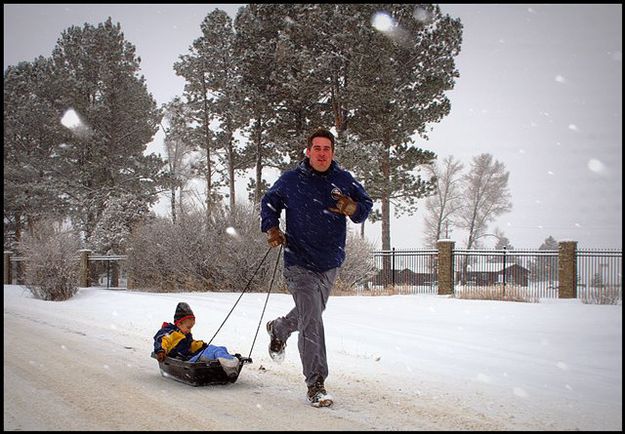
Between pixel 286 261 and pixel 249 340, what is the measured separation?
3.66 m

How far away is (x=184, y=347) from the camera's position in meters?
5.52

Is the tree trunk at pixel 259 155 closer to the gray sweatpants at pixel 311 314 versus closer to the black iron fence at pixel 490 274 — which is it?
the black iron fence at pixel 490 274

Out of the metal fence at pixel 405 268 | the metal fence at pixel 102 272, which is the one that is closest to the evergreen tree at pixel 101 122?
the metal fence at pixel 102 272

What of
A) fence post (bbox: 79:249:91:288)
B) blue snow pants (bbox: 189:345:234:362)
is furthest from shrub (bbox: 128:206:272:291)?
blue snow pants (bbox: 189:345:234:362)

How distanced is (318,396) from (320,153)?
2.05 m

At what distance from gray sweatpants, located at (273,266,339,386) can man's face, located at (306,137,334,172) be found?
929mm

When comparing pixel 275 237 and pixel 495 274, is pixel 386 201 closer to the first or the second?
pixel 495 274

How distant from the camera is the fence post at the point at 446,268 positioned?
18344 millimetres

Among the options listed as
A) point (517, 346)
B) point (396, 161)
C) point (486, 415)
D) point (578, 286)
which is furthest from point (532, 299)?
point (396, 161)

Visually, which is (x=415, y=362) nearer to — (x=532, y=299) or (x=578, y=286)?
(x=532, y=299)

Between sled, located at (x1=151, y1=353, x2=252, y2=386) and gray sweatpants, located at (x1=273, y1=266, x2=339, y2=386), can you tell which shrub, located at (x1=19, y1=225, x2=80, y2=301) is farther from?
gray sweatpants, located at (x1=273, y1=266, x2=339, y2=386)

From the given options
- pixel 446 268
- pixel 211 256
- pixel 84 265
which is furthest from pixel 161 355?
pixel 84 265

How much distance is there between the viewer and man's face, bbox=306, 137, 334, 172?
4.77m

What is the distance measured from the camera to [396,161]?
27984mm
